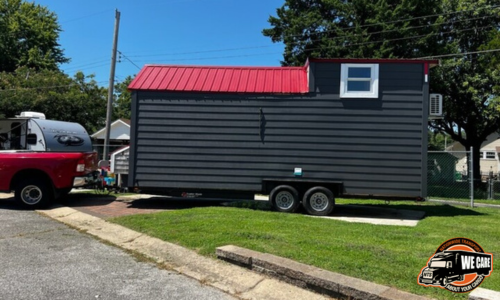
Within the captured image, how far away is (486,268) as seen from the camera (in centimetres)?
396

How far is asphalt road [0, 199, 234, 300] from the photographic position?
3863mm

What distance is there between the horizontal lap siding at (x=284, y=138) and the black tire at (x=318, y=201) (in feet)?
1.19

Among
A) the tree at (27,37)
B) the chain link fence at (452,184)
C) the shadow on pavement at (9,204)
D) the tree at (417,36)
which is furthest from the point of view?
the tree at (27,37)

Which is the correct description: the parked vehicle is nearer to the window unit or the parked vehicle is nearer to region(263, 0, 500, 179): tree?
region(263, 0, 500, 179): tree

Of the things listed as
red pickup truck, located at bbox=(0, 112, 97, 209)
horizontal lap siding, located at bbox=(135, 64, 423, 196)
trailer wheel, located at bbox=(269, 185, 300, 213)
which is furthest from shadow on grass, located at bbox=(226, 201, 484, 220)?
red pickup truck, located at bbox=(0, 112, 97, 209)

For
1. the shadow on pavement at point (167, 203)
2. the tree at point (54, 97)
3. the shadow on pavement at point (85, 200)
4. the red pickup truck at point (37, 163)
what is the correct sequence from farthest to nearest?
the tree at point (54, 97), the shadow on pavement at point (85, 200), the shadow on pavement at point (167, 203), the red pickup truck at point (37, 163)

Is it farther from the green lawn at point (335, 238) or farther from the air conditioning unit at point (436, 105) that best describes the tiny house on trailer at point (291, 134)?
the green lawn at point (335, 238)

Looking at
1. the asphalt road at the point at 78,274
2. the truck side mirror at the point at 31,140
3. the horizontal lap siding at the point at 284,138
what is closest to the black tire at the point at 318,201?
the horizontal lap siding at the point at 284,138

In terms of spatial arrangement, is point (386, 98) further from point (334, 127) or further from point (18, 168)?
point (18, 168)

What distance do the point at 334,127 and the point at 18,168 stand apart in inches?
A: 303

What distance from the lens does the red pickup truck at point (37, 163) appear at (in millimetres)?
9227

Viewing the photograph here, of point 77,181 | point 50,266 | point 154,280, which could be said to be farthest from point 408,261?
point 77,181

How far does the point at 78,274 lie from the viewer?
441 centimetres

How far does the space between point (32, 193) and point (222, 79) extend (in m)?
5.49
